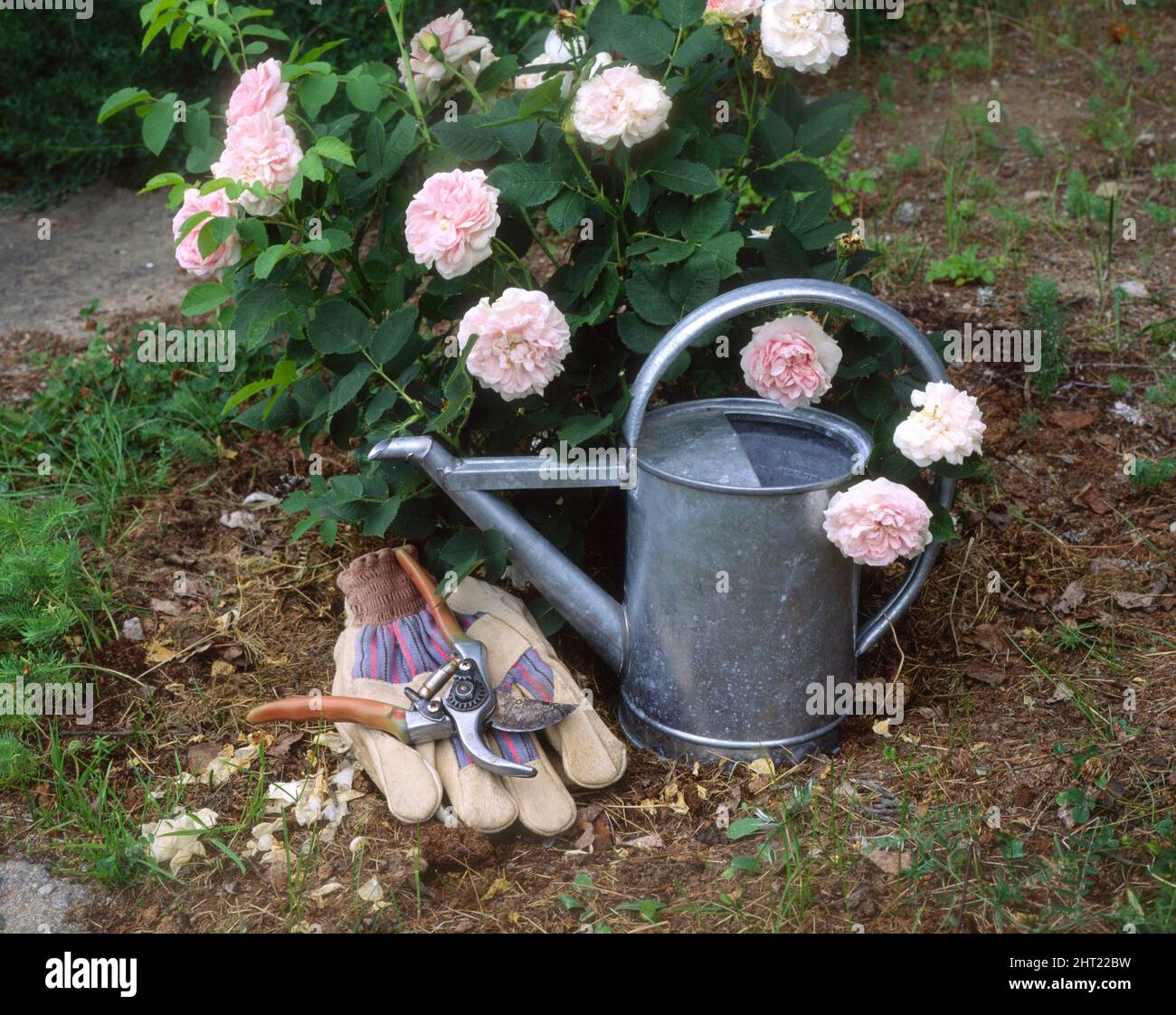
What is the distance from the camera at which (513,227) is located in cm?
228

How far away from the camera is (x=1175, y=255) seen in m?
3.50

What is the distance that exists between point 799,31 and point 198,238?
1.05 metres

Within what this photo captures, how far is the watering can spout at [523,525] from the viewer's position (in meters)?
2.07

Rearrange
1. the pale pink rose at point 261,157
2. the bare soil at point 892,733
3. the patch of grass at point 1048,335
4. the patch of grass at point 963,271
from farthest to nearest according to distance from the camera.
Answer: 1. the patch of grass at point 963,271
2. the patch of grass at point 1048,335
3. the pale pink rose at point 261,157
4. the bare soil at point 892,733

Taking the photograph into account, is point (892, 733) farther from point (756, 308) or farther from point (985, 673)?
point (756, 308)

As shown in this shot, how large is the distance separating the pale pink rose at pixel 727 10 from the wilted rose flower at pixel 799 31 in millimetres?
59

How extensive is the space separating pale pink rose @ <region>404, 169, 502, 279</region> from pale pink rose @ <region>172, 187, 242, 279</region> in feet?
1.04

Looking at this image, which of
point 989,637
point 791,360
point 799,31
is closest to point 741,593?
point 791,360

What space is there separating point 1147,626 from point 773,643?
33.2 inches

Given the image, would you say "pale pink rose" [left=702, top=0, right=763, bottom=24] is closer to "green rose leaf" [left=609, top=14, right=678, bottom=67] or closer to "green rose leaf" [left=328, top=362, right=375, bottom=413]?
"green rose leaf" [left=609, top=14, right=678, bottom=67]

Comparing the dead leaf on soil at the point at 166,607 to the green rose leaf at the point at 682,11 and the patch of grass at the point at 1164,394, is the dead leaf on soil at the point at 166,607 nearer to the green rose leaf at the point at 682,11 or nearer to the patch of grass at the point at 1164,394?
the green rose leaf at the point at 682,11

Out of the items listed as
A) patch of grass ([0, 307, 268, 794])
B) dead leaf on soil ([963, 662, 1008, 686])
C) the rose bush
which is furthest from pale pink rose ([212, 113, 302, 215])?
dead leaf on soil ([963, 662, 1008, 686])

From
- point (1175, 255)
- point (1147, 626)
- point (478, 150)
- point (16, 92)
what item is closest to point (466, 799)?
point (478, 150)

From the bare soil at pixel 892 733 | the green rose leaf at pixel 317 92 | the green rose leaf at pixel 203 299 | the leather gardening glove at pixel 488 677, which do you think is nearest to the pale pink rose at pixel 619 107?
the green rose leaf at pixel 317 92
